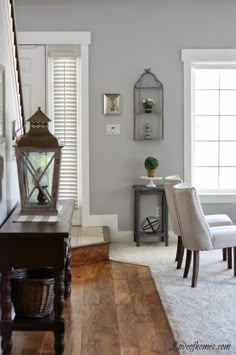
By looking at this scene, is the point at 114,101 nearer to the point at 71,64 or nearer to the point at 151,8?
the point at 71,64

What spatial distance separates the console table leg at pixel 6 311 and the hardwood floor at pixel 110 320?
0.17 meters

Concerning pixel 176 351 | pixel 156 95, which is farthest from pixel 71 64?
pixel 176 351

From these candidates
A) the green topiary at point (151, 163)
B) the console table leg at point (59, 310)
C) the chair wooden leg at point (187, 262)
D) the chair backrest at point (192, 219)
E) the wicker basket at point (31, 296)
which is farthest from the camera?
the green topiary at point (151, 163)

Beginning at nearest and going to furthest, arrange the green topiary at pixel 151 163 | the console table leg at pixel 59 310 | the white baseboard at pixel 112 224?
the console table leg at pixel 59 310
the green topiary at pixel 151 163
the white baseboard at pixel 112 224

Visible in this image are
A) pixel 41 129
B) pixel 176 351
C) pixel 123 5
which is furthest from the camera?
pixel 123 5

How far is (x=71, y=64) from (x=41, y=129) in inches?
120

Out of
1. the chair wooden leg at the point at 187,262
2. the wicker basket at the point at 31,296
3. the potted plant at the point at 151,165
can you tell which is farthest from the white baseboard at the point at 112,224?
the wicker basket at the point at 31,296

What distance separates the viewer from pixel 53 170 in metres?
3.51

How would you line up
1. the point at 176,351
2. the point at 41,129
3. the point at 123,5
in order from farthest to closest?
the point at 123,5
the point at 41,129
the point at 176,351

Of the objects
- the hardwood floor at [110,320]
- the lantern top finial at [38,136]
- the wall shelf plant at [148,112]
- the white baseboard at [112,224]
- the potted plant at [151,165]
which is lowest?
the hardwood floor at [110,320]

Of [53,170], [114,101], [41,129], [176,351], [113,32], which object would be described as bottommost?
[176,351]

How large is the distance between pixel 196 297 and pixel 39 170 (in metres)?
1.74

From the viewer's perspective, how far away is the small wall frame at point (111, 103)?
253 inches

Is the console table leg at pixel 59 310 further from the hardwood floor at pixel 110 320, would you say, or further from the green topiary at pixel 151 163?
the green topiary at pixel 151 163
